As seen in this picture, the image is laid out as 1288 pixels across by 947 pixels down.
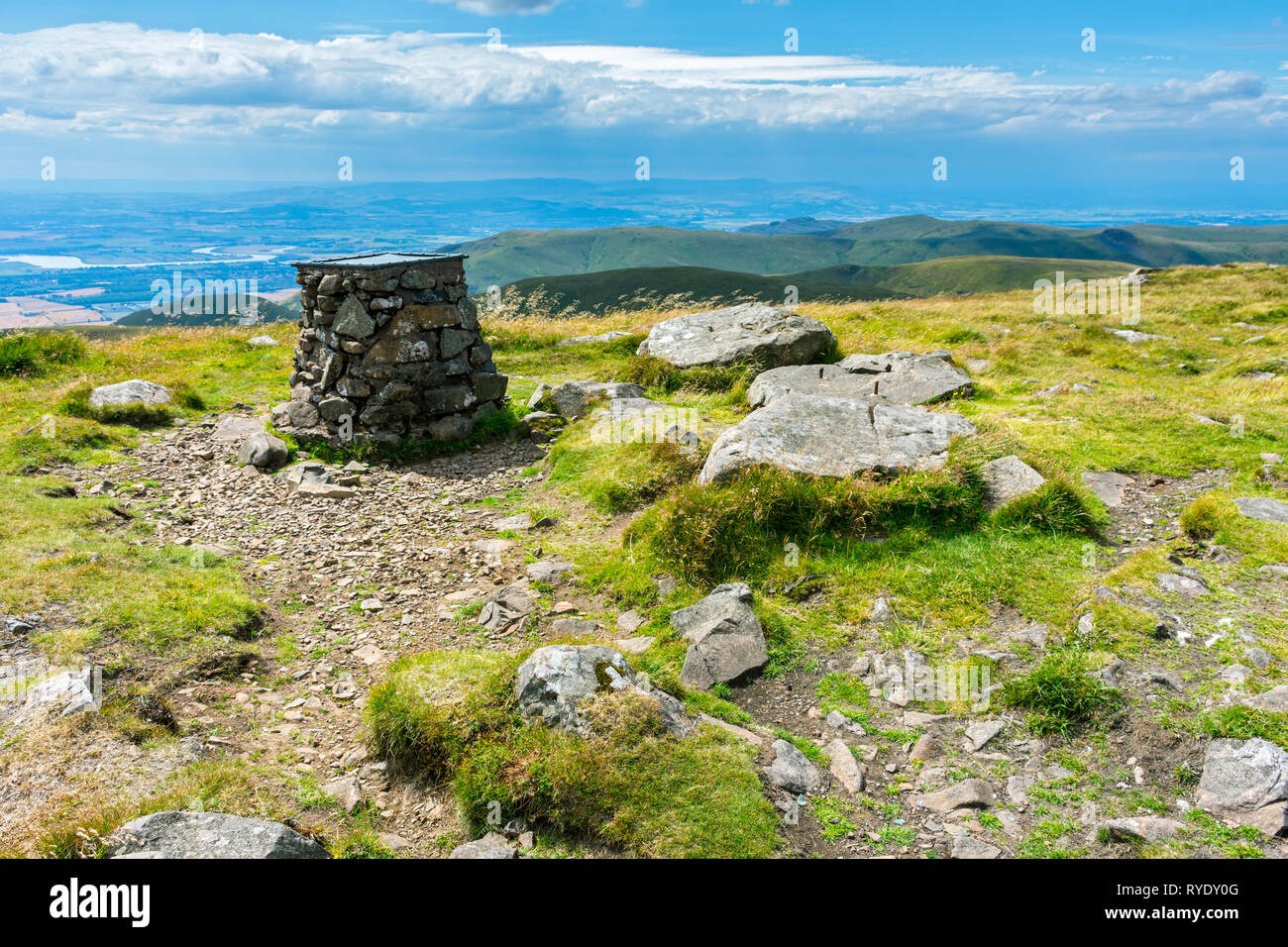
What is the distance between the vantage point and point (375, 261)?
1407cm

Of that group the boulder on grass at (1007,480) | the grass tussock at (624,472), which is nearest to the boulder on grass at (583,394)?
the grass tussock at (624,472)

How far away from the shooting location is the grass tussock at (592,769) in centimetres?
502

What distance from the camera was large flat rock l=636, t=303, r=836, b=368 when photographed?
54.6 feet

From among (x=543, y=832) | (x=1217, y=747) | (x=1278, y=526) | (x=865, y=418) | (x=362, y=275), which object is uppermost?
(x=362, y=275)

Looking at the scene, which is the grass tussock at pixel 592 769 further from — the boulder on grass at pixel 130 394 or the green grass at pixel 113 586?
the boulder on grass at pixel 130 394

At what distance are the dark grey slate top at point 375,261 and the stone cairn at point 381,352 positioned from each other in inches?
0.8

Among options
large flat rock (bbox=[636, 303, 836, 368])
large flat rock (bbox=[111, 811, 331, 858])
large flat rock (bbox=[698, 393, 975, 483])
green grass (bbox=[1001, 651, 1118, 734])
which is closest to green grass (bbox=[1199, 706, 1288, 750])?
green grass (bbox=[1001, 651, 1118, 734])

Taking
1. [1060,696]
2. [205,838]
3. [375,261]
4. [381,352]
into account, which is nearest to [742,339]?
[381,352]

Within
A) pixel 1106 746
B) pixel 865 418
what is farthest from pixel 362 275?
pixel 1106 746

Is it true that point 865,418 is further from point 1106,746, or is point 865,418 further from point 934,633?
point 1106,746

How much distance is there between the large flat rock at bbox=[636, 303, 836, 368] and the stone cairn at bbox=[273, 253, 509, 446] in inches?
207

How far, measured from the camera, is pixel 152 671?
6930mm

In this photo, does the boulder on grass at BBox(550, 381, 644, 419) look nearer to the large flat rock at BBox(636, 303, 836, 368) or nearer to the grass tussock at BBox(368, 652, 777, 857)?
the large flat rock at BBox(636, 303, 836, 368)
